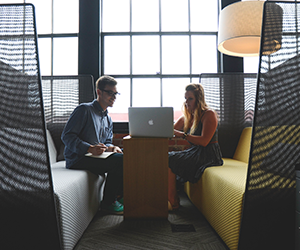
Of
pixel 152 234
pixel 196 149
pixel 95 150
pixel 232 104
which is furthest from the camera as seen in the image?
pixel 232 104

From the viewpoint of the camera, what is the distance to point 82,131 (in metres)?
2.26

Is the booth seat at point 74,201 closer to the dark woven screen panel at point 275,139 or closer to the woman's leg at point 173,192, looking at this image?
the woman's leg at point 173,192

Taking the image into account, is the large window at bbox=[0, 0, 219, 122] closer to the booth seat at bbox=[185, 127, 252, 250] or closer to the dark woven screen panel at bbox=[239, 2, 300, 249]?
the booth seat at bbox=[185, 127, 252, 250]

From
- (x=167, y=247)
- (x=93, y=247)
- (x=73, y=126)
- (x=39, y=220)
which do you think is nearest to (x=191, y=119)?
(x=73, y=126)

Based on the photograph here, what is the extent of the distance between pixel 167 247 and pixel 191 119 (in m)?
1.39

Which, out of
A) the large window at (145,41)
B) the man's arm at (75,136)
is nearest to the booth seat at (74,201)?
the man's arm at (75,136)

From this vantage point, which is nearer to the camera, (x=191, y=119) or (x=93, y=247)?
(x=93, y=247)

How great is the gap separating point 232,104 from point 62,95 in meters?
2.11

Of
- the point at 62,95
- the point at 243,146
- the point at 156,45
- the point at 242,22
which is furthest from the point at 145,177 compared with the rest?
the point at 156,45

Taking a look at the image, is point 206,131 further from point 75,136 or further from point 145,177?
point 75,136

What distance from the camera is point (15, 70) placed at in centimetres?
120

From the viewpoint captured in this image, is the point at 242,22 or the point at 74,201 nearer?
the point at 74,201

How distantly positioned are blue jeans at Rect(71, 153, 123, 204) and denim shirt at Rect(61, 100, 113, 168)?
76 mm

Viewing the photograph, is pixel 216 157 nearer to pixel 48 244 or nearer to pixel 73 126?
pixel 73 126
